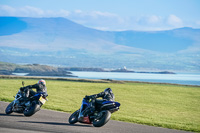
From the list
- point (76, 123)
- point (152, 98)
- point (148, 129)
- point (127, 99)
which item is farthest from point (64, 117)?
point (152, 98)

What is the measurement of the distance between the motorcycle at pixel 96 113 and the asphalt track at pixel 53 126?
9.9 inches

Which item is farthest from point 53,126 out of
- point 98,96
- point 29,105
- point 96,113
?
point 29,105

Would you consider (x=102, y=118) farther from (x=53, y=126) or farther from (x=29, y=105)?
(x=29, y=105)

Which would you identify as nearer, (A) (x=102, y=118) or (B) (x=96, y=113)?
(A) (x=102, y=118)

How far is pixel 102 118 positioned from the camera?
52.1 feet

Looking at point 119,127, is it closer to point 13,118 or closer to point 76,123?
point 76,123

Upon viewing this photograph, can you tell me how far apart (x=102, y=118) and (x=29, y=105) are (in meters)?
4.69

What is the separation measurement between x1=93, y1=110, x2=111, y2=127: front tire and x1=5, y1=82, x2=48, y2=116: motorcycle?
3415 millimetres

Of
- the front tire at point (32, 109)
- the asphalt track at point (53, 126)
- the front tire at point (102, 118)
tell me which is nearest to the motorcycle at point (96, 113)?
the front tire at point (102, 118)

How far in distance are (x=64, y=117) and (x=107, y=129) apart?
3.93 m

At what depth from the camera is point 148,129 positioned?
655 inches

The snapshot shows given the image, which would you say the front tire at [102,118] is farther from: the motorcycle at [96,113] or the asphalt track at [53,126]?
the asphalt track at [53,126]

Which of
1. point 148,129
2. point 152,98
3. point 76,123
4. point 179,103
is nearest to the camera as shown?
point 148,129

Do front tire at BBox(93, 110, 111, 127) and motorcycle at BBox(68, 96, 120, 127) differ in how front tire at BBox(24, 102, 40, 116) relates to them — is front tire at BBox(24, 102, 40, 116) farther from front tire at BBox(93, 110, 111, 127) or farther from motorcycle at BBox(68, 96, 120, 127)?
front tire at BBox(93, 110, 111, 127)
